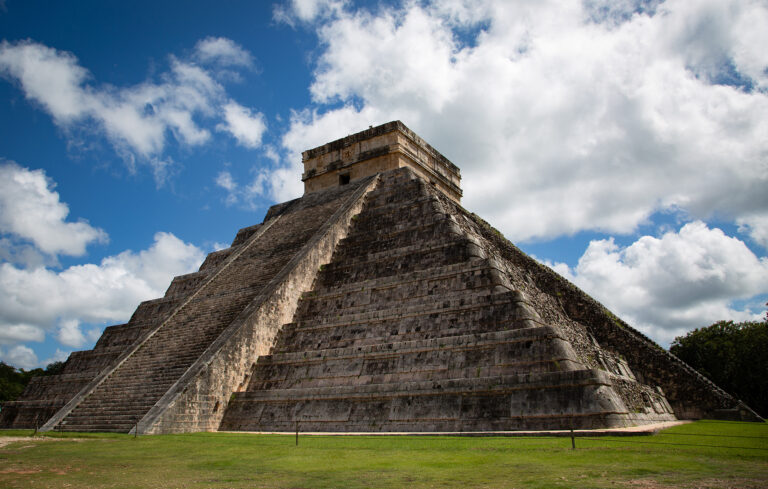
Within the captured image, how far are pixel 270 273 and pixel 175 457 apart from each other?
7.90 metres

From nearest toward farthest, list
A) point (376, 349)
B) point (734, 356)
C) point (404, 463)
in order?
point (404, 463)
point (376, 349)
point (734, 356)

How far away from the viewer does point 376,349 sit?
1049cm

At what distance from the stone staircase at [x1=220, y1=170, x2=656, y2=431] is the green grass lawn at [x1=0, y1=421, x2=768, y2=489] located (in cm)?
108

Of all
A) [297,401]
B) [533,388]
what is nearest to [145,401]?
[297,401]

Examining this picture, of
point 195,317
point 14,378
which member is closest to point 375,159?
point 195,317

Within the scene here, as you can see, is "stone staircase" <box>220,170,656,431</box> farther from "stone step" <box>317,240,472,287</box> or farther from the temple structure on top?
the temple structure on top

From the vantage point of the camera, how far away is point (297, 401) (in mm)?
10422

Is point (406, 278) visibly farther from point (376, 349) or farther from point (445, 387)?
point (445, 387)

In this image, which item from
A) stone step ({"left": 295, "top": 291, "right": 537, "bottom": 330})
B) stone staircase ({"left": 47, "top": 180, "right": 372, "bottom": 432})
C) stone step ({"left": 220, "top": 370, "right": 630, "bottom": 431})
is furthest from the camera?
stone staircase ({"left": 47, "top": 180, "right": 372, "bottom": 432})

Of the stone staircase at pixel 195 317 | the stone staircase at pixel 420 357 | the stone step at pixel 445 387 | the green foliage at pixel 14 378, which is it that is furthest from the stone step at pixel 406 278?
the green foliage at pixel 14 378

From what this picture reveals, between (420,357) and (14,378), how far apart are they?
3537 centimetres

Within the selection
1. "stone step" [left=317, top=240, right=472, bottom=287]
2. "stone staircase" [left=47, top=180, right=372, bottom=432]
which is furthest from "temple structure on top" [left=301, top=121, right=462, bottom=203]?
"stone step" [left=317, top=240, right=472, bottom=287]

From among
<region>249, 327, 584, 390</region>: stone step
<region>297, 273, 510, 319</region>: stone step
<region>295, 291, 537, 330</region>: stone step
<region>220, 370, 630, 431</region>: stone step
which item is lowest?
<region>220, 370, 630, 431</region>: stone step

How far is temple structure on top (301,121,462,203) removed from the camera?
61.9 ft
